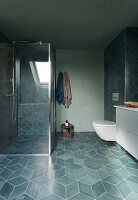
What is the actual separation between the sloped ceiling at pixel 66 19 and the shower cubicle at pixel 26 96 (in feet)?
1.02

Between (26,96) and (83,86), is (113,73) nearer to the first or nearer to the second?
(83,86)

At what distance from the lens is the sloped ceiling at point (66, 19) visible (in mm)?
1669

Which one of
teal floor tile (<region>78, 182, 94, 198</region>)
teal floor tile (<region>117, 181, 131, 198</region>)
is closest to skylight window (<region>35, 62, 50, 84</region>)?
teal floor tile (<region>78, 182, 94, 198</region>)

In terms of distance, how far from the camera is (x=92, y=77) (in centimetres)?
321

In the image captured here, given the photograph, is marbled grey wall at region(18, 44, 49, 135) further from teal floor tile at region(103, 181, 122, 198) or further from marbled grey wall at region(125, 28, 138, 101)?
teal floor tile at region(103, 181, 122, 198)

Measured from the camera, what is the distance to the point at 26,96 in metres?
3.03

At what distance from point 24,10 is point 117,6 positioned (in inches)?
53.0

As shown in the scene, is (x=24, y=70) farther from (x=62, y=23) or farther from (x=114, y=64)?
(x=114, y=64)

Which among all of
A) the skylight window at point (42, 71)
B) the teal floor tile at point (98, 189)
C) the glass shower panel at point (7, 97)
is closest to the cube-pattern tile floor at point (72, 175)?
the teal floor tile at point (98, 189)

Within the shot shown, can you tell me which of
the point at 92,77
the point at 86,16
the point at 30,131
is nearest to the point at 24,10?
the point at 86,16

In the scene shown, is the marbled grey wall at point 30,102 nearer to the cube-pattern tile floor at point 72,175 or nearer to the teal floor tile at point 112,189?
the cube-pattern tile floor at point 72,175

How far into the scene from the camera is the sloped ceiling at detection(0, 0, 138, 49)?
65.7 inches

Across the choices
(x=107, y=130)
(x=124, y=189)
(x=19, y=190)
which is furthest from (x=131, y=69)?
(x=19, y=190)

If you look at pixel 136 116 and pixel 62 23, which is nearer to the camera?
pixel 136 116
